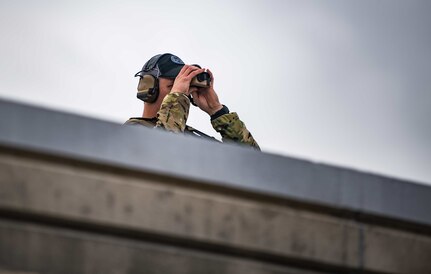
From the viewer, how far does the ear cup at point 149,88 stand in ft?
26.2

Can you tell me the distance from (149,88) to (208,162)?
4.07 metres

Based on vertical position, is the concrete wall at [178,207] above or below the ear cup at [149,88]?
below

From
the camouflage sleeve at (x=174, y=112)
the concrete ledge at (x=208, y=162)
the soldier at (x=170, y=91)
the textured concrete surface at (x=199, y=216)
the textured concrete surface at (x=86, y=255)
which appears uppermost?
the soldier at (x=170, y=91)

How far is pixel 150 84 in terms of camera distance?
314 inches

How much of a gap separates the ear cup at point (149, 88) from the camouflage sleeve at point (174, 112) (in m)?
0.61

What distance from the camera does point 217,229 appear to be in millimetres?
3984

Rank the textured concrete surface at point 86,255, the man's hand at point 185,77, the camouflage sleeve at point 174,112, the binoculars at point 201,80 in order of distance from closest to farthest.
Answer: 1. the textured concrete surface at point 86,255
2. the camouflage sleeve at point 174,112
3. the man's hand at point 185,77
4. the binoculars at point 201,80

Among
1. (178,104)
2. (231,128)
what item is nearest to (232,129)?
(231,128)

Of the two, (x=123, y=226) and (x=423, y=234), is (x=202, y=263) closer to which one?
(x=123, y=226)

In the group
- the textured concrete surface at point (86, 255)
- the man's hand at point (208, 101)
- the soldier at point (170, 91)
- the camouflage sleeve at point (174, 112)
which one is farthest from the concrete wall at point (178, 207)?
the man's hand at point (208, 101)

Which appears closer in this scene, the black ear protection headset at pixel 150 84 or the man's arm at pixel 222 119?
the man's arm at pixel 222 119

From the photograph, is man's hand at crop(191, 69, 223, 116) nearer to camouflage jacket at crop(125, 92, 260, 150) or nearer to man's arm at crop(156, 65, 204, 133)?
camouflage jacket at crop(125, 92, 260, 150)

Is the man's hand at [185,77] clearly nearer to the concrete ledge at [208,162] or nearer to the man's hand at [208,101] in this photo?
the man's hand at [208,101]

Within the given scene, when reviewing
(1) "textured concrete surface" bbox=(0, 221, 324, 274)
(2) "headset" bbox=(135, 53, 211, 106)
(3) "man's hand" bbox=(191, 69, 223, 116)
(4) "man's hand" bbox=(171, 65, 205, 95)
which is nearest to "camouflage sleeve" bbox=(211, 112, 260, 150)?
(3) "man's hand" bbox=(191, 69, 223, 116)
